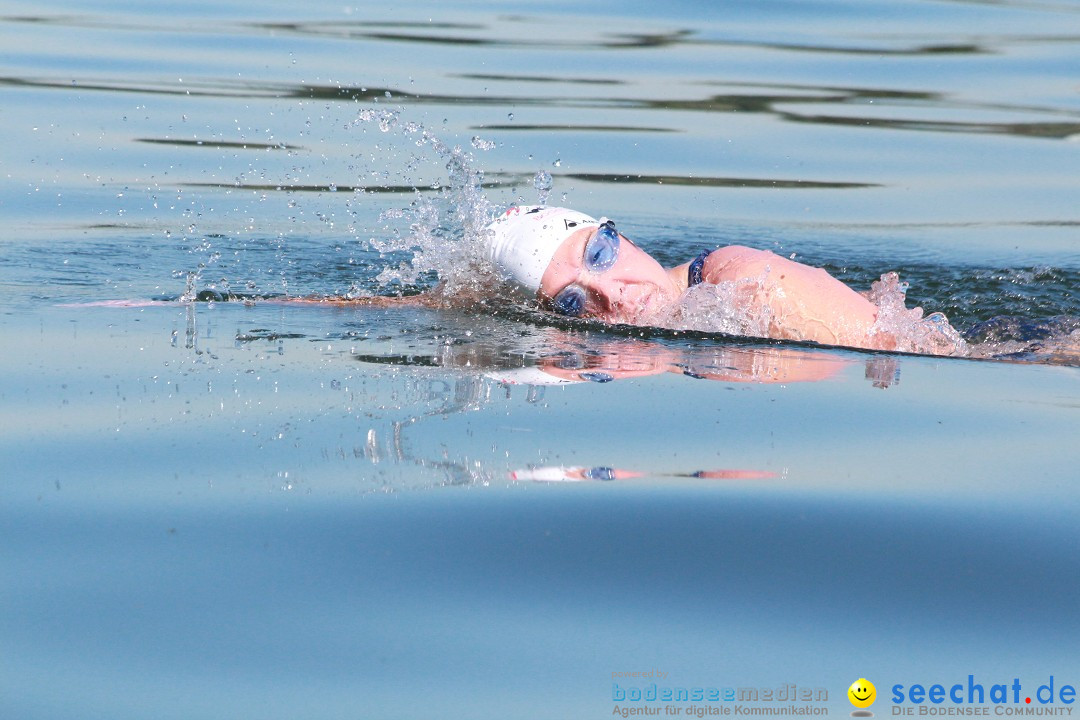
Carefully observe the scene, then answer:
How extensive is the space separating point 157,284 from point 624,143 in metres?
5.02

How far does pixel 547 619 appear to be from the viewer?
2.67 metres

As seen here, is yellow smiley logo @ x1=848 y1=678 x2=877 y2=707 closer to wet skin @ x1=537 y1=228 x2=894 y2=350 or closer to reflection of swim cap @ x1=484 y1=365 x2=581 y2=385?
reflection of swim cap @ x1=484 y1=365 x2=581 y2=385

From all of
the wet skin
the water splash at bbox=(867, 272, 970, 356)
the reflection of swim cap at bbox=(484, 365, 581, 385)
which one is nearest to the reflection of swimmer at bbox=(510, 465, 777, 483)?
the reflection of swim cap at bbox=(484, 365, 581, 385)

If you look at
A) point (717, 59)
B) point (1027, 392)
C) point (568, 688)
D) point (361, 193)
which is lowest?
point (568, 688)

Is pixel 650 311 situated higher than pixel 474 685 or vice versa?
pixel 650 311

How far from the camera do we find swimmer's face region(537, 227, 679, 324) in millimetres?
5246

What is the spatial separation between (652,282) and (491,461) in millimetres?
1984

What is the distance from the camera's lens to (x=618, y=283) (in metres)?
5.25

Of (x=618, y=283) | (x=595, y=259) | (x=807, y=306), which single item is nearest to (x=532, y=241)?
(x=595, y=259)

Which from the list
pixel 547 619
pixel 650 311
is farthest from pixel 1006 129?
pixel 547 619

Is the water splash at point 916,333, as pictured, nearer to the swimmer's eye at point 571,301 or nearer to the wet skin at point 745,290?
the wet skin at point 745,290

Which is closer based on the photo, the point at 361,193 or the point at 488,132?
the point at 361,193

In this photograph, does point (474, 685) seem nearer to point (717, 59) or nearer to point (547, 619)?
point (547, 619)

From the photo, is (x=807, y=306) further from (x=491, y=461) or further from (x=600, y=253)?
(x=491, y=461)
